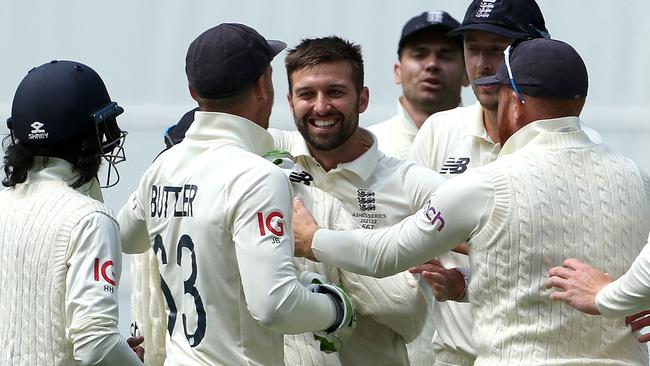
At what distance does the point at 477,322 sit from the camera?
180 inches

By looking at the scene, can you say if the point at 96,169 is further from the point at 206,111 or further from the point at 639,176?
the point at 639,176

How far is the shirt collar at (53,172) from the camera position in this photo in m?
4.61

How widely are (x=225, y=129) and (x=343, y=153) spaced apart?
29.6 inches

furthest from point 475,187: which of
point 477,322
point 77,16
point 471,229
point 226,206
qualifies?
point 77,16

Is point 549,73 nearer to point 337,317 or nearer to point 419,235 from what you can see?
point 419,235

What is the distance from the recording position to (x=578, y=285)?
432 cm

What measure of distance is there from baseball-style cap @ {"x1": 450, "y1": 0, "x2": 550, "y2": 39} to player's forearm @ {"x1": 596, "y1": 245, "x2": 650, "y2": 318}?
157 centimetres

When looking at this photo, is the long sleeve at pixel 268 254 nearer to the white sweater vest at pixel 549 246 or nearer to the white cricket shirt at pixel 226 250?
the white cricket shirt at pixel 226 250

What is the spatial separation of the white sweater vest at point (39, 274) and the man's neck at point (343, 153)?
96cm

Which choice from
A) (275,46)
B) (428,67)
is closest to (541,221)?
(275,46)

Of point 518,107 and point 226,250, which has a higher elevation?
point 518,107

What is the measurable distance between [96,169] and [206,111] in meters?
0.36

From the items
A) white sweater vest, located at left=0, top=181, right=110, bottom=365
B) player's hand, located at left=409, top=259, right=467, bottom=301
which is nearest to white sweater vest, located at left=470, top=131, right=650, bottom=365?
player's hand, located at left=409, top=259, right=467, bottom=301

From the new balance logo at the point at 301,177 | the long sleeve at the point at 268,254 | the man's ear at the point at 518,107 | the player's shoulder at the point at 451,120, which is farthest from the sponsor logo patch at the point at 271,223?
the player's shoulder at the point at 451,120
